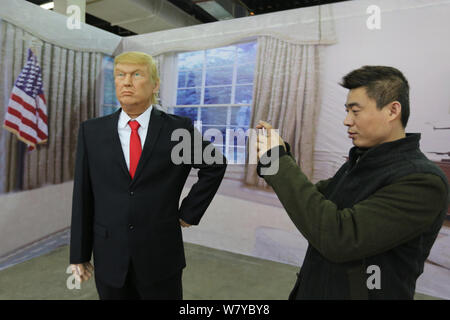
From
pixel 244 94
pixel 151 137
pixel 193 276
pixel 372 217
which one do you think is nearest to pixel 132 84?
pixel 151 137

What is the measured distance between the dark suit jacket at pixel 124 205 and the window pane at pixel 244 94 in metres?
2.21

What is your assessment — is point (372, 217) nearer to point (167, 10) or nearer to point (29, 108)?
point (29, 108)

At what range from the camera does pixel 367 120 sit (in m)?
0.94

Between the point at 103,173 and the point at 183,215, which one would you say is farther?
the point at 183,215

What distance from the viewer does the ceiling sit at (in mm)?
4059

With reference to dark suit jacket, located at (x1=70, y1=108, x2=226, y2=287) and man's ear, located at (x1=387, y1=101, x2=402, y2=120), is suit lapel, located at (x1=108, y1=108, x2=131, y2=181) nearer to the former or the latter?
dark suit jacket, located at (x1=70, y1=108, x2=226, y2=287)

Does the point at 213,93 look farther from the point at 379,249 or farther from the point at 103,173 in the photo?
the point at 379,249

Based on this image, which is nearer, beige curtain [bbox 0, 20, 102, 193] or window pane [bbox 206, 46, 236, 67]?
beige curtain [bbox 0, 20, 102, 193]

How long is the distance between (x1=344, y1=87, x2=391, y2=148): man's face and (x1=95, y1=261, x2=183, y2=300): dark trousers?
1.05 metres

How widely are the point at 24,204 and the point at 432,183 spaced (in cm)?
368

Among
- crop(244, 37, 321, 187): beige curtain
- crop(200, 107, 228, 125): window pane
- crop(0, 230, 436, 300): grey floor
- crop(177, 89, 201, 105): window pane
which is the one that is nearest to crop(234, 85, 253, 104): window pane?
crop(244, 37, 321, 187): beige curtain

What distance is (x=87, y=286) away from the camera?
9.12 feet

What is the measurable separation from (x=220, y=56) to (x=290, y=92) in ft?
3.27
